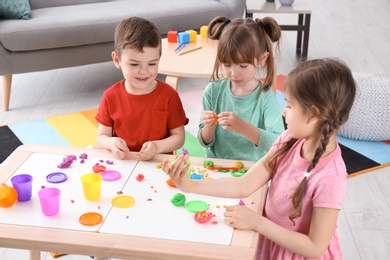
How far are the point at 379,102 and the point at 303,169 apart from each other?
6.45 feet

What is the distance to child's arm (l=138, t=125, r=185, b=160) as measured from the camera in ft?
5.80

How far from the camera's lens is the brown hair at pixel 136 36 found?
1.88 metres

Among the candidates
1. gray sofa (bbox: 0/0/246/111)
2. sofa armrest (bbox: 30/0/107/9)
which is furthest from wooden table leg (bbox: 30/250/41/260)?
sofa armrest (bbox: 30/0/107/9)

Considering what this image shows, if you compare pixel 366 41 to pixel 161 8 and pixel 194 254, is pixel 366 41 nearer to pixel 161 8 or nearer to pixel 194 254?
pixel 161 8

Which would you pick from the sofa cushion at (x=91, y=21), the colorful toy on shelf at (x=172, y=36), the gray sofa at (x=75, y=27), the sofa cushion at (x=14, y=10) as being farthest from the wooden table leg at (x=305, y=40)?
the sofa cushion at (x=14, y=10)

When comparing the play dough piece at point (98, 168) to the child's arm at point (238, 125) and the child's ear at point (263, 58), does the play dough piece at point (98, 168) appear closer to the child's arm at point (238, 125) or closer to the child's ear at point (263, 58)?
the child's arm at point (238, 125)

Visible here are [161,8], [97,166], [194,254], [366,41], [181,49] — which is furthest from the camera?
[366,41]

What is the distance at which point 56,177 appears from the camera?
1664 millimetres

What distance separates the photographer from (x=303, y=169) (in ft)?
4.95

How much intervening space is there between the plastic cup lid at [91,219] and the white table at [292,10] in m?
3.12

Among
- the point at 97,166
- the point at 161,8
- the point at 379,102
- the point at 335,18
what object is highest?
the point at 97,166

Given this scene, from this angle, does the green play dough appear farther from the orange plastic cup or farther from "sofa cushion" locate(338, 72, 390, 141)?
"sofa cushion" locate(338, 72, 390, 141)

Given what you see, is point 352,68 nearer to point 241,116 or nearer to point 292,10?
point 292,10

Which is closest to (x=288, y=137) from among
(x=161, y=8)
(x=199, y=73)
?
(x=199, y=73)
